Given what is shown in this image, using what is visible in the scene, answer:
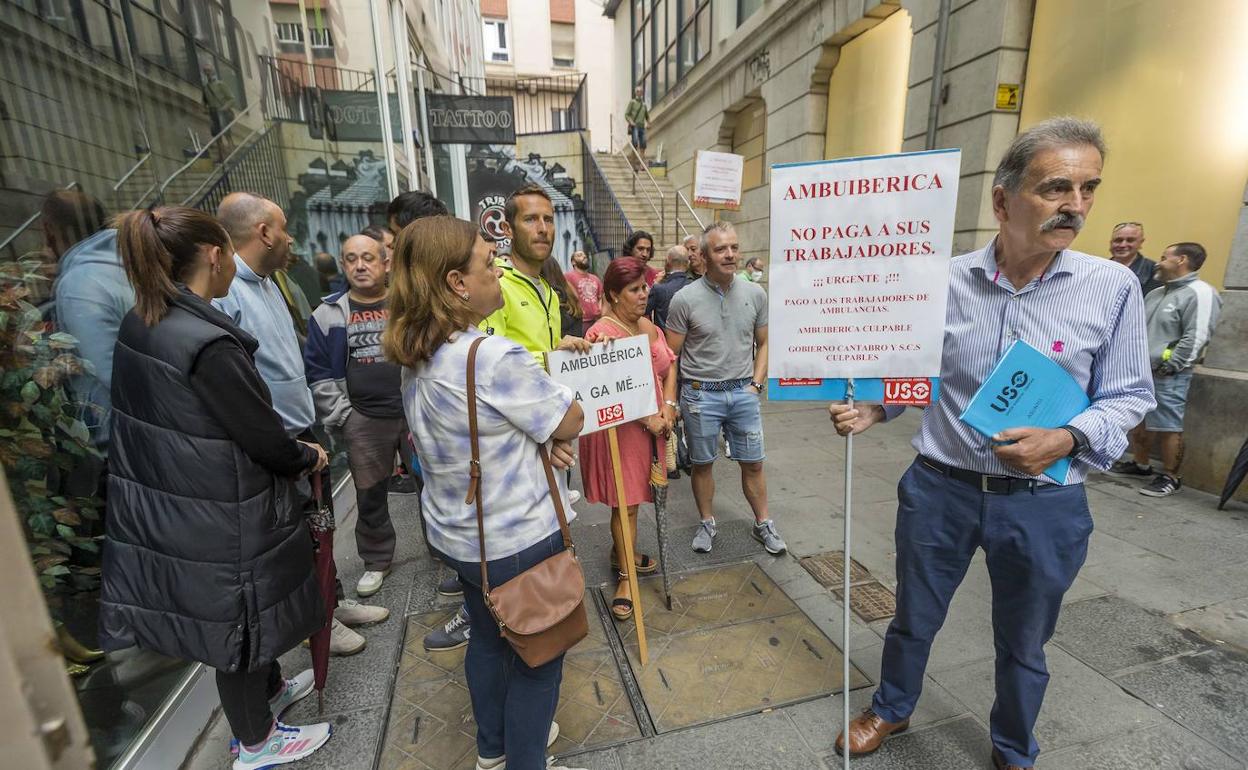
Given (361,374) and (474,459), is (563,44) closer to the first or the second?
(361,374)

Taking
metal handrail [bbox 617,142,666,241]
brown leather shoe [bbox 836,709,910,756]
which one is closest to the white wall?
metal handrail [bbox 617,142,666,241]

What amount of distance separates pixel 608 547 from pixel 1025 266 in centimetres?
286

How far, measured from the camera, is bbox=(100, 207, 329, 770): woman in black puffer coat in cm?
172

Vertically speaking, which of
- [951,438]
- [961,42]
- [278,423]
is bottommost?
[951,438]

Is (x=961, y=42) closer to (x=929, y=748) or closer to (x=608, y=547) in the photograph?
(x=608, y=547)

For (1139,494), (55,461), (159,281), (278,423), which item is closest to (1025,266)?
(278,423)

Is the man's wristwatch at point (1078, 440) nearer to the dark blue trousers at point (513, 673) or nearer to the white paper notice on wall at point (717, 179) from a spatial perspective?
the dark blue trousers at point (513, 673)

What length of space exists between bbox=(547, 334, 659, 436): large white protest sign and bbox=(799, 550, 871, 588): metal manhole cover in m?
1.58

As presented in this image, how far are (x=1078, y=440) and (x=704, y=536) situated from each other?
2328 mm

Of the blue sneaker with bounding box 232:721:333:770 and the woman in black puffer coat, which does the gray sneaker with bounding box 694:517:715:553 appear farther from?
the woman in black puffer coat

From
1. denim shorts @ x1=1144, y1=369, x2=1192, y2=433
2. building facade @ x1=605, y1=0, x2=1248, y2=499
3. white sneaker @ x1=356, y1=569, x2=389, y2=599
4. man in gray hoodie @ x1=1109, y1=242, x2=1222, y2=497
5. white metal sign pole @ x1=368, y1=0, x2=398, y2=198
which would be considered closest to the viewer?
white sneaker @ x1=356, y1=569, x2=389, y2=599

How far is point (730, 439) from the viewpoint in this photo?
3.73 metres

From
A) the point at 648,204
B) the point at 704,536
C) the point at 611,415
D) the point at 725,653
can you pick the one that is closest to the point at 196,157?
the point at 611,415

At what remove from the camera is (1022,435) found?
5.60 feet
